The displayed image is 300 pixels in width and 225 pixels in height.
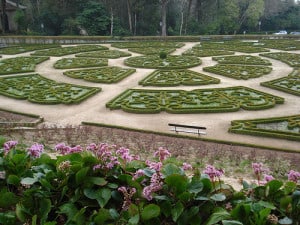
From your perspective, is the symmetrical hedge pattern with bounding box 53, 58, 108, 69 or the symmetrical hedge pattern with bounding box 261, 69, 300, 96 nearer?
the symmetrical hedge pattern with bounding box 261, 69, 300, 96

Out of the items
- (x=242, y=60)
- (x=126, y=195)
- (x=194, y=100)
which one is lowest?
(x=194, y=100)

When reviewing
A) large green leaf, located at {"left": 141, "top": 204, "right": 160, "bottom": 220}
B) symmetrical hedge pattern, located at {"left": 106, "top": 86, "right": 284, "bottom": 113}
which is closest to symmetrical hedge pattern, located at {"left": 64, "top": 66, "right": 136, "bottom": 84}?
symmetrical hedge pattern, located at {"left": 106, "top": 86, "right": 284, "bottom": 113}

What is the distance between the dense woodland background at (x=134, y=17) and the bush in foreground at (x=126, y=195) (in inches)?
1911

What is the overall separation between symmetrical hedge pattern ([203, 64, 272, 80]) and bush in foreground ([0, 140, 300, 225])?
1951 centimetres

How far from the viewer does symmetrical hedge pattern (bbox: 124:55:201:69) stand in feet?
87.9

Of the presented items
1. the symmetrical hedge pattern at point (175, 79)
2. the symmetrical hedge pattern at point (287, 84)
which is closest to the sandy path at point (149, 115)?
the symmetrical hedge pattern at point (287, 84)

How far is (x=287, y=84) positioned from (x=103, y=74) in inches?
509

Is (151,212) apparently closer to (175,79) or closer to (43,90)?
(43,90)

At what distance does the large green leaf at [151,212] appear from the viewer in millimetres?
3457

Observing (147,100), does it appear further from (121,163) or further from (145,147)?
(121,163)

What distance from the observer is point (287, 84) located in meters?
20.7

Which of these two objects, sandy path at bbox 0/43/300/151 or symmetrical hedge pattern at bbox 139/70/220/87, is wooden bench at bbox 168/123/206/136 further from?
symmetrical hedge pattern at bbox 139/70/220/87

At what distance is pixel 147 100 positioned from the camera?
1811cm

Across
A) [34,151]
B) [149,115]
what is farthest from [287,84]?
[34,151]
